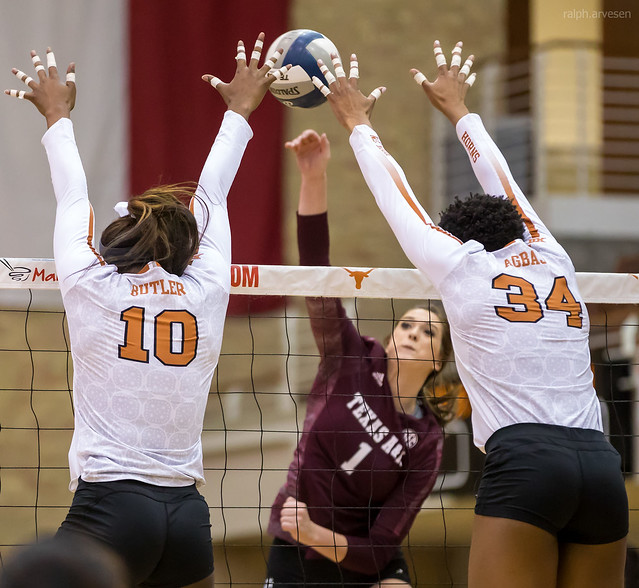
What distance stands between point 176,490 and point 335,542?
49.6 inches

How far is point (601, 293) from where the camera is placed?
371cm

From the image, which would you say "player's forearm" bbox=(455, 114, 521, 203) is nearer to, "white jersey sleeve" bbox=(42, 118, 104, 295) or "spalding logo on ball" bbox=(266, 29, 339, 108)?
"spalding logo on ball" bbox=(266, 29, 339, 108)

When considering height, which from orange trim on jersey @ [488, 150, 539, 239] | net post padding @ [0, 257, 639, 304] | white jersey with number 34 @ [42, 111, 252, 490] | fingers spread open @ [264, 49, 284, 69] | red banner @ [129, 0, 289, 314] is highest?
red banner @ [129, 0, 289, 314]

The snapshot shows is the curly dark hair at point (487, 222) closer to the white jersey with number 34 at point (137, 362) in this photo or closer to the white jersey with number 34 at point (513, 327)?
the white jersey with number 34 at point (513, 327)

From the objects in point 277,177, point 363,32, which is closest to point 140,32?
point 277,177

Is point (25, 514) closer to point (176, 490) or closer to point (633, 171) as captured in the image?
point (176, 490)

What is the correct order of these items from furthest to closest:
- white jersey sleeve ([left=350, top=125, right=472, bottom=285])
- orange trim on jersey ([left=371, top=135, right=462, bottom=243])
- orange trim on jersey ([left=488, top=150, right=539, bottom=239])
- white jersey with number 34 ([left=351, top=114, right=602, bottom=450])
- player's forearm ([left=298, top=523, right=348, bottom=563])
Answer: player's forearm ([left=298, top=523, right=348, bottom=563]), orange trim on jersey ([left=488, top=150, right=539, bottom=239]), orange trim on jersey ([left=371, top=135, right=462, bottom=243]), white jersey sleeve ([left=350, top=125, right=472, bottom=285]), white jersey with number 34 ([left=351, top=114, right=602, bottom=450])

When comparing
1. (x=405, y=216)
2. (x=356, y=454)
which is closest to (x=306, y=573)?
(x=356, y=454)

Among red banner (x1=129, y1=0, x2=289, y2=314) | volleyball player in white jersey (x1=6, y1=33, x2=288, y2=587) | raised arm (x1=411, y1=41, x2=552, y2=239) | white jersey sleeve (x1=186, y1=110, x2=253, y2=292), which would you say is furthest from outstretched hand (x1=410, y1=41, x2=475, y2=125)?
red banner (x1=129, y1=0, x2=289, y2=314)

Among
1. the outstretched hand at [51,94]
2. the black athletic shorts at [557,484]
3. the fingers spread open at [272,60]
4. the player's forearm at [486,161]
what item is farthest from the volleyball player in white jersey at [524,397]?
the outstretched hand at [51,94]

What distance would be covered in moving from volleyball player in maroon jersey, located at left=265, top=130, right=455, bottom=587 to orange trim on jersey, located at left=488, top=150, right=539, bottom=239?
35.1 inches

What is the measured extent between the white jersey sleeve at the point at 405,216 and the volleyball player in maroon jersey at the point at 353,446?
75 cm

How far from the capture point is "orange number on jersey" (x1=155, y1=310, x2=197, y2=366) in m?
2.56

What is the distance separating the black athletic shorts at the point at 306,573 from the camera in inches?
147
